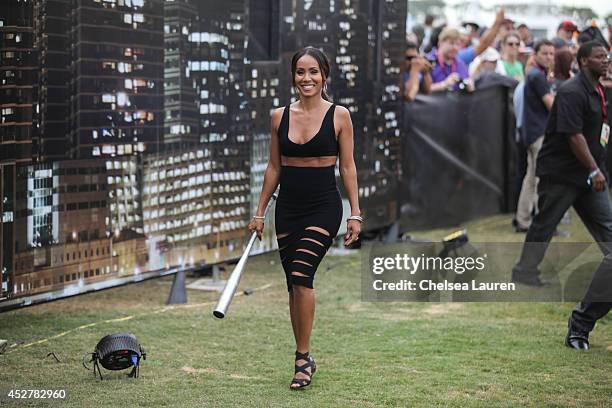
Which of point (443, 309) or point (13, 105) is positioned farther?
point (443, 309)

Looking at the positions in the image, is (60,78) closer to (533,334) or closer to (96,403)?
(96,403)

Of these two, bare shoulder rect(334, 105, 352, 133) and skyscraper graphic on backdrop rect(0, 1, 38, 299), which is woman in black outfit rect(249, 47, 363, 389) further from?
skyscraper graphic on backdrop rect(0, 1, 38, 299)

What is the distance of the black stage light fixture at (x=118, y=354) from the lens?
6.66 meters

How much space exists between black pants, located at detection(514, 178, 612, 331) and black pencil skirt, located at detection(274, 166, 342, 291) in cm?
211

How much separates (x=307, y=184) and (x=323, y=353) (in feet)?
4.88

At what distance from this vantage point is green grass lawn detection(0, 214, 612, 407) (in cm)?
647

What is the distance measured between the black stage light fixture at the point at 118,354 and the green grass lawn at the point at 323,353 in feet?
0.34

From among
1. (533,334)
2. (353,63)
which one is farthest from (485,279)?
(353,63)

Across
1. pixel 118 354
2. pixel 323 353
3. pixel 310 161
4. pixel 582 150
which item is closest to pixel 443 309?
pixel 582 150

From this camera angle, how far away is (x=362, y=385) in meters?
6.69

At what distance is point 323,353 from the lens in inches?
300

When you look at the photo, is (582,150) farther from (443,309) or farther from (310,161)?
(310,161)

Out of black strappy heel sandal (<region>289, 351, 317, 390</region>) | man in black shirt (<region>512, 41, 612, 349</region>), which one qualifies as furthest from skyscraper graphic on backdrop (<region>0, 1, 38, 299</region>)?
man in black shirt (<region>512, 41, 612, 349</region>)

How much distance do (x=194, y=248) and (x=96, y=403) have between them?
3.18 metres
